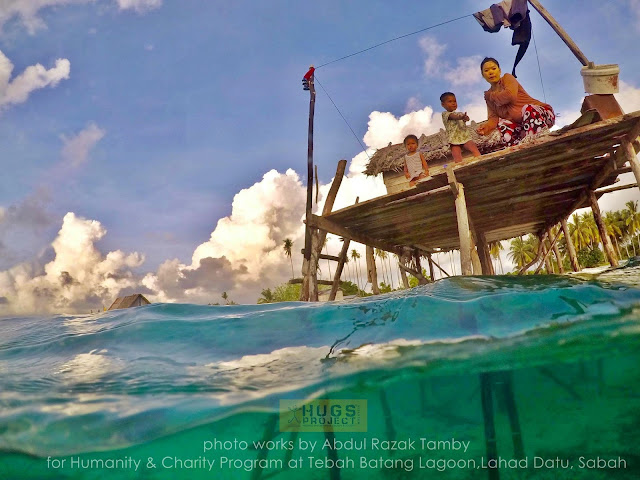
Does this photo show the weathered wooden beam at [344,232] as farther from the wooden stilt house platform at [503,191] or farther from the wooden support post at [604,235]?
the wooden support post at [604,235]

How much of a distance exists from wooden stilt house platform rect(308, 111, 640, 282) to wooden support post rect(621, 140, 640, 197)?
0.5 inches

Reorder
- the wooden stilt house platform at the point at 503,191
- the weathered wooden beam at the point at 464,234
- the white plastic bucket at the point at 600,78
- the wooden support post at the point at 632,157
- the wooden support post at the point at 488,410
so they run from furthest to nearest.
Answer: the weathered wooden beam at the point at 464,234
the wooden support post at the point at 488,410
the wooden stilt house platform at the point at 503,191
the wooden support post at the point at 632,157
the white plastic bucket at the point at 600,78

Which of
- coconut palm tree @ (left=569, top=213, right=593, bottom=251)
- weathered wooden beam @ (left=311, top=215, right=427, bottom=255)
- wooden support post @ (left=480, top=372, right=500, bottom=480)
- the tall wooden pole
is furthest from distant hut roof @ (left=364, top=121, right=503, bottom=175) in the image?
coconut palm tree @ (left=569, top=213, right=593, bottom=251)

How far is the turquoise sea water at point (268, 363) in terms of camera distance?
184 inches

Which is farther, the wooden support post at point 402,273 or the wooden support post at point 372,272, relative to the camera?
the wooden support post at point 402,273

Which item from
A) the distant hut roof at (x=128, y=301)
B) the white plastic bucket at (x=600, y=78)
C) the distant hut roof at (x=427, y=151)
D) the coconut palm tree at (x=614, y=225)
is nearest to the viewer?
the white plastic bucket at (x=600, y=78)

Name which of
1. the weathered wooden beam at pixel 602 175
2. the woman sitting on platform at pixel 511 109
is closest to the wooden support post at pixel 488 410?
the woman sitting on platform at pixel 511 109

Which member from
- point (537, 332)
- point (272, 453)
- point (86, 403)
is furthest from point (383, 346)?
point (272, 453)

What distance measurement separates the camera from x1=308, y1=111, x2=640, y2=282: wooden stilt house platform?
6441 mm

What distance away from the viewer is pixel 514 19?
25.1ft

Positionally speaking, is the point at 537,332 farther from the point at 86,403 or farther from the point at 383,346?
the point at 86,403

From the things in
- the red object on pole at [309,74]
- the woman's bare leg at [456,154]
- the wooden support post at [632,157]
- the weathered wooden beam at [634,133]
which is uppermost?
the red object on pole at [309,74]

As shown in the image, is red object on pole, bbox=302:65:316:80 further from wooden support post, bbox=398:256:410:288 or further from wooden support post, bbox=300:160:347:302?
wooden support post, bbox=398:256:410:288

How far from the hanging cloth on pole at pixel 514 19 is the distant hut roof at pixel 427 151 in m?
7.12
